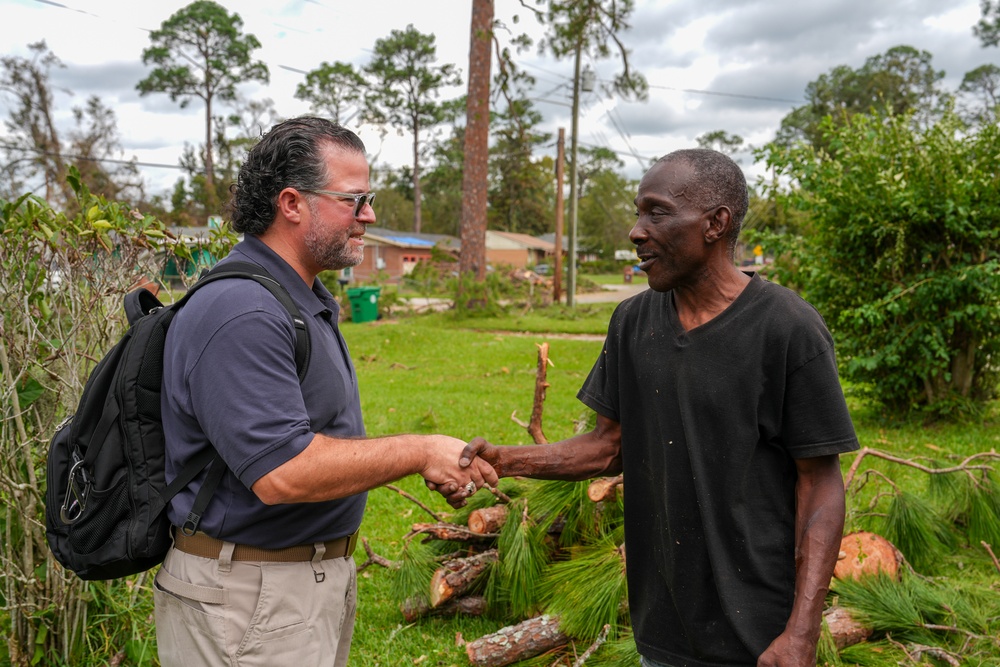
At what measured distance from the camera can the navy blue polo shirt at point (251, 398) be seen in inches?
66.9

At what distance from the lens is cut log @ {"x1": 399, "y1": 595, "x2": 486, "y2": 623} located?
12.6 feet

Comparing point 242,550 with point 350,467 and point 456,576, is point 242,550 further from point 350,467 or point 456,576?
point 456,576

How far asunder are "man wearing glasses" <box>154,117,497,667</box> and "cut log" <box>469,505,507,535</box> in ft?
5.24

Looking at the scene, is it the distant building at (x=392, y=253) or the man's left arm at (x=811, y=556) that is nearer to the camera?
the man's left arm at (x=811, y=556)

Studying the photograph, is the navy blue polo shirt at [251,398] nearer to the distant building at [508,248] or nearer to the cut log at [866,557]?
the cut log at [866,557]

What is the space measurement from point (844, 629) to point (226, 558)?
8.18 feet

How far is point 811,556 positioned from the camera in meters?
1.76

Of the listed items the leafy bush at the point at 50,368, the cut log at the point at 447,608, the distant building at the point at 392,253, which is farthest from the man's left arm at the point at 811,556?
the distant building at the point at 392,253

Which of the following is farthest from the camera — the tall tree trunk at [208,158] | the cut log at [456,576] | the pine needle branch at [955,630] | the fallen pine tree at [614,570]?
the tall tree trunk at [208,158]

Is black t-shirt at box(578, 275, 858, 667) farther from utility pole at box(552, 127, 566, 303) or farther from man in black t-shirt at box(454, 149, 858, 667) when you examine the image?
utility pole at box(552, 127, 566, 303)

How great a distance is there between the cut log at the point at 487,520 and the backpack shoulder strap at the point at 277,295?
216 centimetres

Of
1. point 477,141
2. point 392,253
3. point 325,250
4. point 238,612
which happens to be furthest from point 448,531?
point 392,253

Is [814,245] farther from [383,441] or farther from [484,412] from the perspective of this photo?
[383,441]

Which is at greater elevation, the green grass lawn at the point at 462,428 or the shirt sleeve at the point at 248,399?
the shirt sleeve at the point at 248,399
